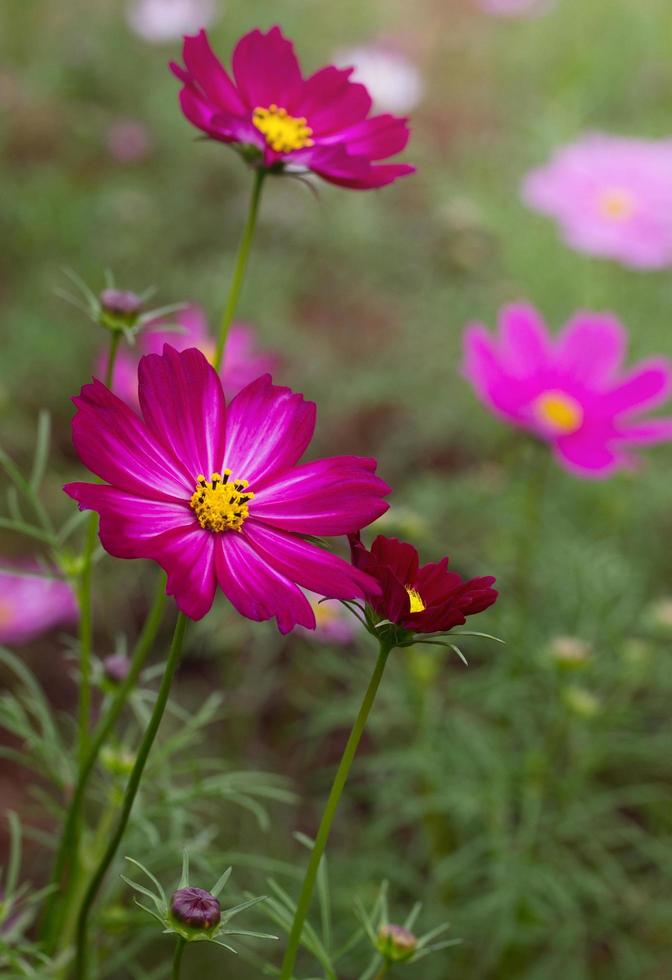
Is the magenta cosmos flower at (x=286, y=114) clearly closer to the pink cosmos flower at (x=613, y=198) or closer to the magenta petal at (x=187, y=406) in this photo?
the magenta petal at (x=187, y=406)

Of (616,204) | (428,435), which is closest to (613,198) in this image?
(616,204)

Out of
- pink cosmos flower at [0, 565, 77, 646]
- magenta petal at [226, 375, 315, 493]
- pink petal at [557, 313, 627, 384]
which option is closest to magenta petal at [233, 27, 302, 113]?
magenta petal at [226, 375, 315, 493]

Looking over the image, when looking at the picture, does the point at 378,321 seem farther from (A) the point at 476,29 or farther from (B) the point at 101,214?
(A) the point at 476,29

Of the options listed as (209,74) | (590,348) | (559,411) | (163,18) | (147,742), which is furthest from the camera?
(163,18)

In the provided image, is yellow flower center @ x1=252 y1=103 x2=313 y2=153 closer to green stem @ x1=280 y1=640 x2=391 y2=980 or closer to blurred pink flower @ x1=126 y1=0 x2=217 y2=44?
green stem @ x1=280 y1=640 x2=391 y2=980

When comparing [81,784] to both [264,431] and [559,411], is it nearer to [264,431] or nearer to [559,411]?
[264,431]

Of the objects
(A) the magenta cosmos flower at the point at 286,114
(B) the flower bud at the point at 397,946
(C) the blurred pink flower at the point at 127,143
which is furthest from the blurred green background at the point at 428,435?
(A) the magenta cosmos flower at the point at 286,114

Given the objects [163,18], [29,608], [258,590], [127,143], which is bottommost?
[258,590]

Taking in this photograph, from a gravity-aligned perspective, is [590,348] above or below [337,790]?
above
